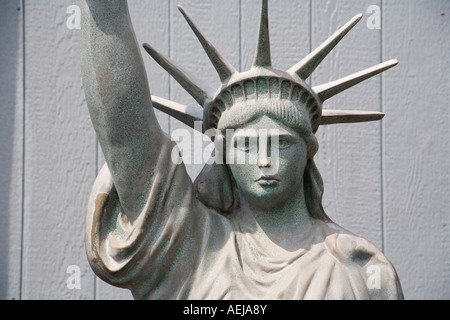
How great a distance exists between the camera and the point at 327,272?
2.24 meters

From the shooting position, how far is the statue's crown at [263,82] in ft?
7.53

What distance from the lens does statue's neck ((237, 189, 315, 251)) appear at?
92.6 inches

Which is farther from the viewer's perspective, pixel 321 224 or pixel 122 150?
pixel 321 224

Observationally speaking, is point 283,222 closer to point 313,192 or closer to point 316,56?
point 313,192

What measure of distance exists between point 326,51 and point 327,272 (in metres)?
0.58

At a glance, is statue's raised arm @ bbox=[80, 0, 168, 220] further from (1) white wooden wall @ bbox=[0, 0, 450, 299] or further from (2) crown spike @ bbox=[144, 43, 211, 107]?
(1) white wooden wall @ bbox=[0, 0, 450, 299]

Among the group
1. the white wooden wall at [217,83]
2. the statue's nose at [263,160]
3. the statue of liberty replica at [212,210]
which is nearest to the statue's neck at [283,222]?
the statue of liberty replica at [212,210]

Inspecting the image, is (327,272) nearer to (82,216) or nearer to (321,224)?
(321,224)

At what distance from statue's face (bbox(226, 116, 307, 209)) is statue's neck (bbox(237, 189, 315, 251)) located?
0.06m

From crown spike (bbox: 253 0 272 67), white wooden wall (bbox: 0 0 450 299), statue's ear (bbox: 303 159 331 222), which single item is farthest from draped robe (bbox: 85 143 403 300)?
white wooden wall (bbox: 0 0 450 299)

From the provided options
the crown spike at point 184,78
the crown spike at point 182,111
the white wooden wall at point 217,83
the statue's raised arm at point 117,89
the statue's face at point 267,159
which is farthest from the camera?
the white wooden wall at point 217,83

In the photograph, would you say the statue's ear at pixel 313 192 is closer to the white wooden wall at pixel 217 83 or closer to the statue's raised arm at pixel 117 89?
the statue's raised arm at pixel 117 89

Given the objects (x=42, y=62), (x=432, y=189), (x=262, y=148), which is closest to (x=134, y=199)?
(x=262, y=148)

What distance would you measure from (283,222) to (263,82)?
1.24 ft
